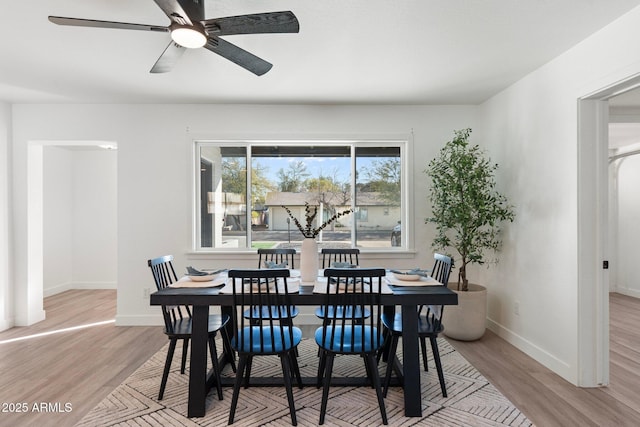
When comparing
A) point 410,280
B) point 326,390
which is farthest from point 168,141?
point 326,390

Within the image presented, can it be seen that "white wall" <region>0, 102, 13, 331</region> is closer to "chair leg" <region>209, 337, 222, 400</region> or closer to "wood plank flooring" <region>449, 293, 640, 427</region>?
"chair leg" <region>209, 337, 222, 400</region>

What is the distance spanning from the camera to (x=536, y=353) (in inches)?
119

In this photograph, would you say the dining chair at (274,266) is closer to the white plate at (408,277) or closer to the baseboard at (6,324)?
the white plate at (408,277)

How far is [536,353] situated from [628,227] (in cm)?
382

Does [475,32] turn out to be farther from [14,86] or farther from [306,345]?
[14,86]

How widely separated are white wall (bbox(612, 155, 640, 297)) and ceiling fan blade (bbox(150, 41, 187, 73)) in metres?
6.41

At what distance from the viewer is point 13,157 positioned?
3.96m

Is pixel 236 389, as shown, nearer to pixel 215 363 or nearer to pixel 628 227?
pixel 215 363

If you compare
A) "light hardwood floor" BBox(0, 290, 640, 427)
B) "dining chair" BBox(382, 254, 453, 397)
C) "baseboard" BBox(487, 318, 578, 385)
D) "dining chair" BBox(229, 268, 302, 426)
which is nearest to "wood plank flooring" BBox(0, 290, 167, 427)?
"light hardwood floor" BBox(0, 290, 640, 427)

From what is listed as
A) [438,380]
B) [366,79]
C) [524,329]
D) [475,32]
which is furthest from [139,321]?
[475,32]

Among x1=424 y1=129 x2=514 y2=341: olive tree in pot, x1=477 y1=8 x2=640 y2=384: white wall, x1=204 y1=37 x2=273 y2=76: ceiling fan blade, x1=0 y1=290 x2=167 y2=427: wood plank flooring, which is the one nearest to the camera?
x1=204 y1=37 x2=273 y2=76: ceiling fan blade

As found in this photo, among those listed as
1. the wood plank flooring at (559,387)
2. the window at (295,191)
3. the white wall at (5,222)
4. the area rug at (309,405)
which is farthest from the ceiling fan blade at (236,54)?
the white wall at (5,222)

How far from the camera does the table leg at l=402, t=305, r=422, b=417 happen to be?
219 centimetres

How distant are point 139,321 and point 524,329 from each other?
4107mm
